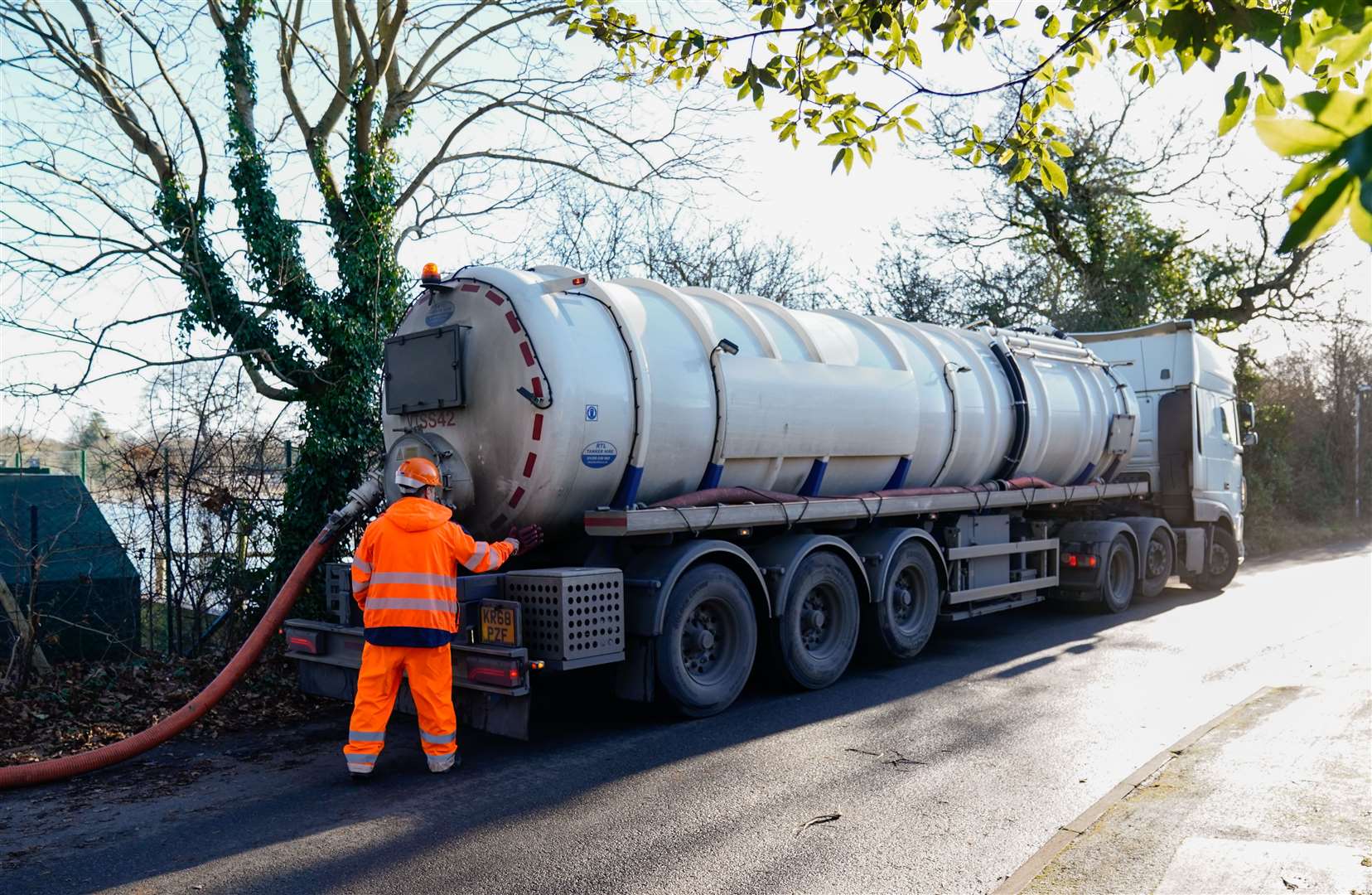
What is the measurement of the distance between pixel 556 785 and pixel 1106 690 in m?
4.20

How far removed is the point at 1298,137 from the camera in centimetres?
160

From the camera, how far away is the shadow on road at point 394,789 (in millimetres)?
4355

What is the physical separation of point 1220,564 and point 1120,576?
109 inches

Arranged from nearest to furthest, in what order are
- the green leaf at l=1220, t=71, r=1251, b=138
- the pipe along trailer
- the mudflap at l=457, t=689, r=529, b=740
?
the green leaf at l=1220, t=71, r=1251, b=138
the mudflap at l=457, t=689, r=529, b=740
the pipe along trailer

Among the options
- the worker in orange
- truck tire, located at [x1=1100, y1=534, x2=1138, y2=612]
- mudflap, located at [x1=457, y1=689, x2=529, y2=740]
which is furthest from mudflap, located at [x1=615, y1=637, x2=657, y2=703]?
truck tire, located at [x1=1100, y1=534, x2=1138, y2=612]

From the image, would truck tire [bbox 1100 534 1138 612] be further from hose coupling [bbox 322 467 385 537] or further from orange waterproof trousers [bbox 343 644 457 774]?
orange waterproof trousers [bbox 343 644 457 774]

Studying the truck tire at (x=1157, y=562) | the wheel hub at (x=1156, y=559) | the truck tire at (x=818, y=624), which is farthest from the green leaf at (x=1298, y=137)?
the wheel hub at (x=1156, y=559)

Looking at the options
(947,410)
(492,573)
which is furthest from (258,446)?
(947,410)

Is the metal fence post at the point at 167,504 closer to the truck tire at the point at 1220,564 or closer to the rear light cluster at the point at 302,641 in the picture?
the rear light cluster at the point at 302,641

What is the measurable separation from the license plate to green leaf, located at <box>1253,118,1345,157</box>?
491cm

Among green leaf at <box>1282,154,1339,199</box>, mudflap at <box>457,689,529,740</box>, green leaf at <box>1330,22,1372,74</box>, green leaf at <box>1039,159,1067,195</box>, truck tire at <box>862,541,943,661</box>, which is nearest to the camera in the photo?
green leaf at <box>1282,154,1339,199</box>

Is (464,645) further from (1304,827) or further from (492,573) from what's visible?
(1304,827)

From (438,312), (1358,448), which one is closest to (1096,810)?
(438,312)

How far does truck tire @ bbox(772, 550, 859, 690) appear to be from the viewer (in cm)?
755
